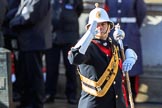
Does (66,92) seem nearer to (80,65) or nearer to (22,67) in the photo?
(22,67)

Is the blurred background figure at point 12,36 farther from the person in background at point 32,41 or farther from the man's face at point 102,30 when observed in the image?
the man's face at point 102,30

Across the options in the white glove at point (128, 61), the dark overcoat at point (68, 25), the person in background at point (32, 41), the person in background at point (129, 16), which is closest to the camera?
the white glove at point (128, 61)

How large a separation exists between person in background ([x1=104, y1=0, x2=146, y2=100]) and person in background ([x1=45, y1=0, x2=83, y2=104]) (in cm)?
54

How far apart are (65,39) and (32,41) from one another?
0.89 metres

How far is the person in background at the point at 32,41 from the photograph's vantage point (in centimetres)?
741

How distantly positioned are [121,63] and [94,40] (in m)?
0.39

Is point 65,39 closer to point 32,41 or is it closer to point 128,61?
point 32,41

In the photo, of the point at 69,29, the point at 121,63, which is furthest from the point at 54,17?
the point at 121,63

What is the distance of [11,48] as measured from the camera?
8.15 meters

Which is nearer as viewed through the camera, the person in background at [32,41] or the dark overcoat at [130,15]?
the person in background at [32,41]

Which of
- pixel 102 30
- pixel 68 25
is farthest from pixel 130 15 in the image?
pixel 102 30

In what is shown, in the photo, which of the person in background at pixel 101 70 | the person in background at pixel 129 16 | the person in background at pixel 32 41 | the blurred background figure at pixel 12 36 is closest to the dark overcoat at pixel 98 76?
the person in background at pixel 101 70

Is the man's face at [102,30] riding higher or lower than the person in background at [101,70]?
higher

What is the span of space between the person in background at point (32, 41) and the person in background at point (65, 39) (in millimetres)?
561
